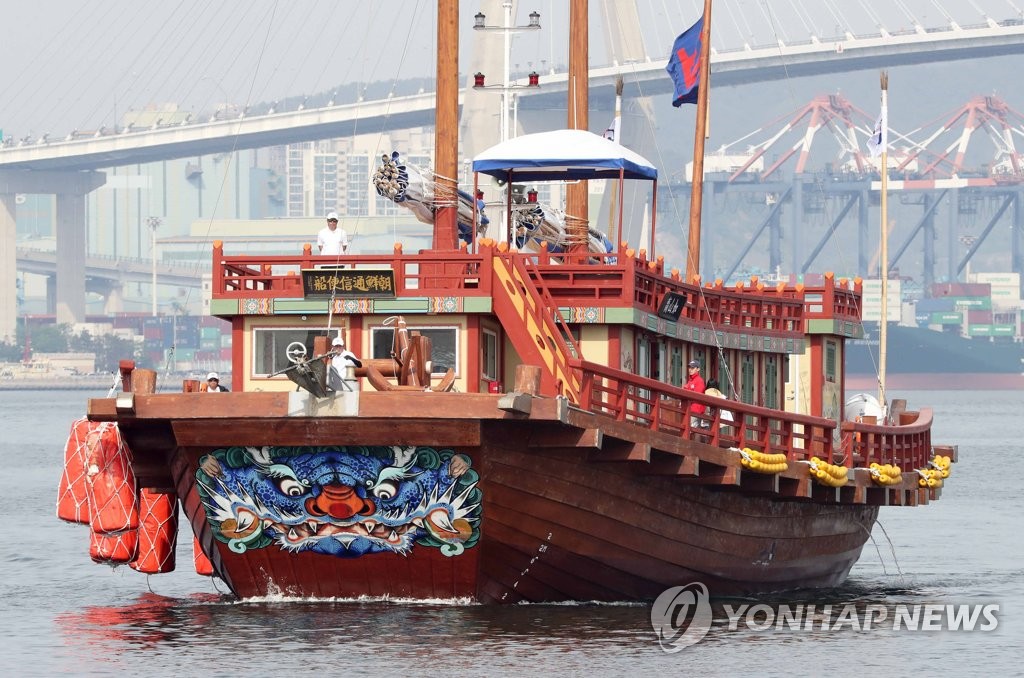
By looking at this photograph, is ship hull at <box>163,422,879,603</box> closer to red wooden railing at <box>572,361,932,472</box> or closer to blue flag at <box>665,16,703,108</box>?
red wooden railing at <box>572,361,932,472</box>

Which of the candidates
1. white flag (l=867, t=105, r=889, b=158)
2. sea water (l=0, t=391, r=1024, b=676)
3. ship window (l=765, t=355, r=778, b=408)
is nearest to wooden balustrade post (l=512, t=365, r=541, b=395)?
sea water (l=0, t=391, r=1024, b=676)

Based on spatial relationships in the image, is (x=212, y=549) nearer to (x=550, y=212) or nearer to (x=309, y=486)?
(x=309, y=486)

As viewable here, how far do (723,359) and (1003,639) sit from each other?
5180mm

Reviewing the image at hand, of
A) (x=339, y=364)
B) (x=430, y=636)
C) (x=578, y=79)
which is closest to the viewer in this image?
(x=339, y=364)

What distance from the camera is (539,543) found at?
77.1 ft

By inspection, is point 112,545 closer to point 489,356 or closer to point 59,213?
point 489,356

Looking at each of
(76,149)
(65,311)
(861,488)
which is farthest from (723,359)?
(65,311)

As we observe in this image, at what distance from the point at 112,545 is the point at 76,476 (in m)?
0.96

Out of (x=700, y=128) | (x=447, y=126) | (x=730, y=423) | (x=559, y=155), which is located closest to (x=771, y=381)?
(x=730, y=423)

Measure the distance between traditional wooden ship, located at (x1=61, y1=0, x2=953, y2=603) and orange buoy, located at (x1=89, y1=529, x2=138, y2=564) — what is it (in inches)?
1.4

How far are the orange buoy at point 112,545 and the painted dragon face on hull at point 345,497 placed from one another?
2376mm

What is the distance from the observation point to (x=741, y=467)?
24.3m

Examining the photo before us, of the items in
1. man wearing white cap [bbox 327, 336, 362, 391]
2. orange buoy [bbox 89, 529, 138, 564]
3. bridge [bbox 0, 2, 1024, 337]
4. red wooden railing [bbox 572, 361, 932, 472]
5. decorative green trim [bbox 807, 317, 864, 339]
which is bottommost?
orange buoy [bbox 89, 529, 138, 564]

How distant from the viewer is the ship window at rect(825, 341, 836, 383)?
104ft
